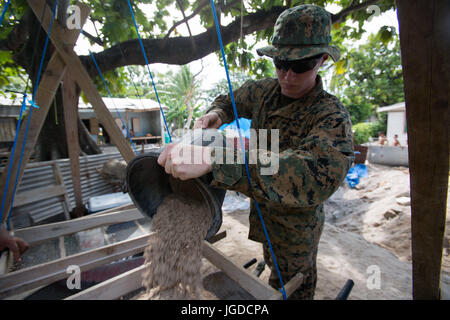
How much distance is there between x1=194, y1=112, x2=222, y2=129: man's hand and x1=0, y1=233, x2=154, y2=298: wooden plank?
72 centimetres

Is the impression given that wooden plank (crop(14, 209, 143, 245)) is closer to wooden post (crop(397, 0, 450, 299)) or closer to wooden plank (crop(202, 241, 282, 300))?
wooden plank (crop(202, 241, 282, 300))

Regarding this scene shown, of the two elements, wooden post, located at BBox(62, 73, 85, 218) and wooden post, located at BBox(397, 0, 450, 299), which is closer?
wooden post, located at BBox(397, 0, 450, 299)

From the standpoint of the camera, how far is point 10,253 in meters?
1.95

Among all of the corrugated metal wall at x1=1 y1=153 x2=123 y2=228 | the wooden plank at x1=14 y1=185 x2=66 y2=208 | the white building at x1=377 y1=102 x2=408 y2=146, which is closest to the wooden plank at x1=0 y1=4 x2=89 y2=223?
the wooden plank at x1=14 y1=185 x2=66 y2=208

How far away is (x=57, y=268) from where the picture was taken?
5.46 ft

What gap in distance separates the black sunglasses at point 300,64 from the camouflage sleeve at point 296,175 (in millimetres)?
476

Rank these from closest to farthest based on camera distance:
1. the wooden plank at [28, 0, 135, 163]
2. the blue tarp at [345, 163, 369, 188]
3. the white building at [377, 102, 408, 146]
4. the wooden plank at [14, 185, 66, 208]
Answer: the wooden plank at [28, 0, 135, 163], the wooden plank at [14, 185, 66, 208], the blue tarp at [345, 163, 369, 188], the white building at [377, 102, 408, 146]

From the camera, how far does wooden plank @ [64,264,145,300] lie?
131cm

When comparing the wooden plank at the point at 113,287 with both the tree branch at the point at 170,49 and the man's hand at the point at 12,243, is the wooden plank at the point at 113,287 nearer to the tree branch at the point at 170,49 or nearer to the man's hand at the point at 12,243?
the man's hand at the point at 12,243

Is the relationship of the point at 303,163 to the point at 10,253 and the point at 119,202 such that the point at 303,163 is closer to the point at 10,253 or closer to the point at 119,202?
the point at 10,253

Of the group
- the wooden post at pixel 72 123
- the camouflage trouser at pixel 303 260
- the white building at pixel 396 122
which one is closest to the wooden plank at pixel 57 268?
the camouflage trouser at pixel 303 260

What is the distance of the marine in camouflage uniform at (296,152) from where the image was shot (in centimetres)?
90

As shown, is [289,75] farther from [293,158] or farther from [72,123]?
[72,123]

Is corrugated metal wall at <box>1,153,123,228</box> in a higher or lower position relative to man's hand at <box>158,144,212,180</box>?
lower
